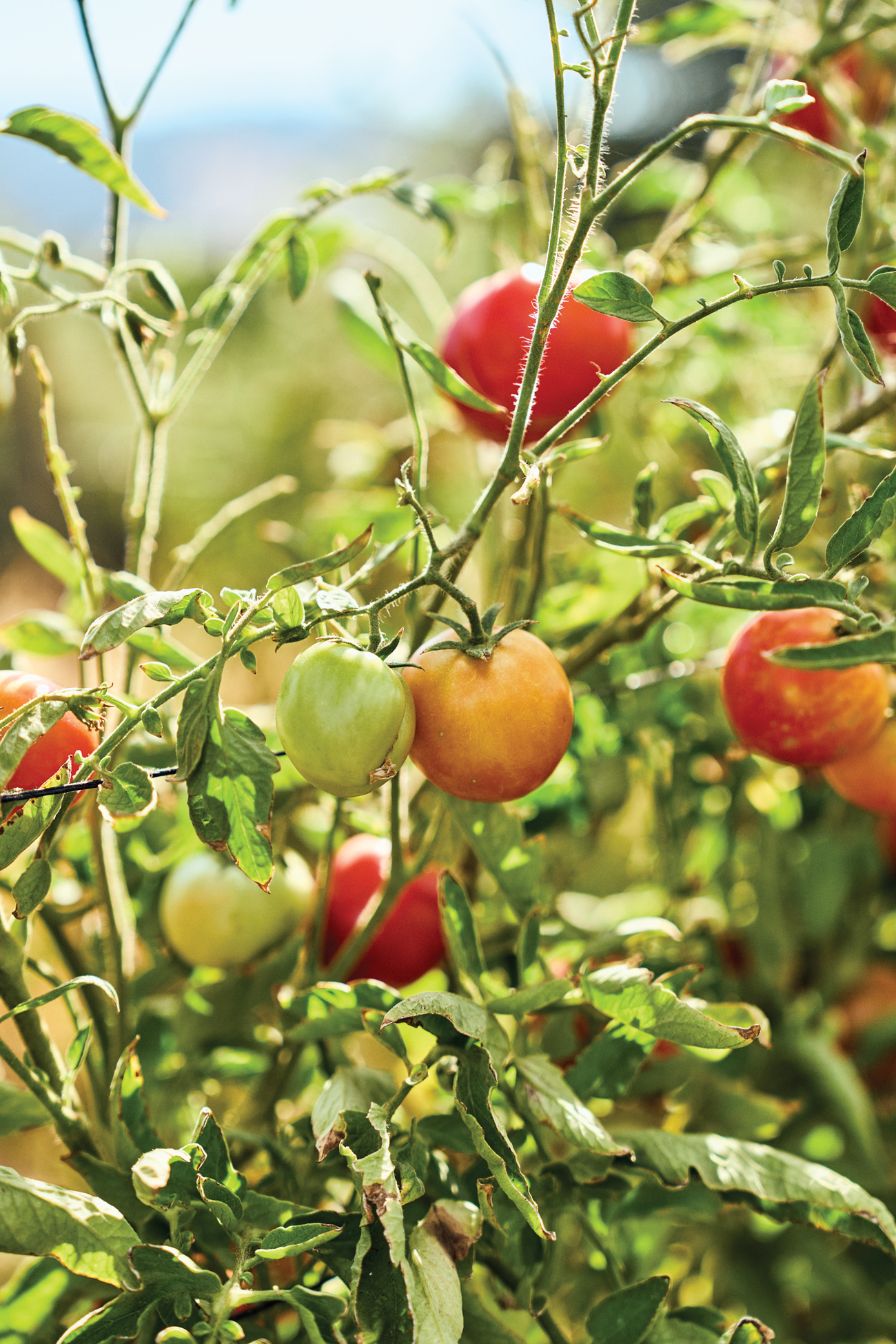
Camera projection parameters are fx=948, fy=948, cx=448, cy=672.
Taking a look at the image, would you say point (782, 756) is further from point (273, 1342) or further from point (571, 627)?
point (273, 1342)

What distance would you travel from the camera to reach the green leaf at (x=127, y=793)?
0.82 ft

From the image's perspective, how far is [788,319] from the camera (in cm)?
74

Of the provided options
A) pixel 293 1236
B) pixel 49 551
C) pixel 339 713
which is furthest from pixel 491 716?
pixel 49 551

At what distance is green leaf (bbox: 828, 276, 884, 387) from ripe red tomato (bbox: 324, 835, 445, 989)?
280mm

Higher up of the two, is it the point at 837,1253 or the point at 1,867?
the point at 1,867

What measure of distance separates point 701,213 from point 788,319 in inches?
11.0

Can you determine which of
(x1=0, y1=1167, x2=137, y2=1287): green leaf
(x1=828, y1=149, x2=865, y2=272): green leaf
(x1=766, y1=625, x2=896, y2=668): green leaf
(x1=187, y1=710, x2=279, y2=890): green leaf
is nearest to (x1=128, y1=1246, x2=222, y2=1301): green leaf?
(x1=0, y1=1167, x2=137, y2=1287): green leaf

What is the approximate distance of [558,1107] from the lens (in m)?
0.30

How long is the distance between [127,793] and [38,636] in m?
0.22

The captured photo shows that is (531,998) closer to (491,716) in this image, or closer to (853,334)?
(491,716)

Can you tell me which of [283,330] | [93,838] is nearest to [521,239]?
[93,838]

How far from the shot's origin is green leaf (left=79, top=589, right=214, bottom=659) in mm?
242

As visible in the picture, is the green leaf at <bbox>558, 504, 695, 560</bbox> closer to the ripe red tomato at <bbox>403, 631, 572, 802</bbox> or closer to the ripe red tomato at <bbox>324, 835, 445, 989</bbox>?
the ripe red tomato at <bbox>403, 631, 572, 802</bbox>

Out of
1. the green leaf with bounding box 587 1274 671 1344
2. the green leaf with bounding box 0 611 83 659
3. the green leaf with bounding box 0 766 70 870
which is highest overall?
the green leaf with bounding box 0 766 70 870
